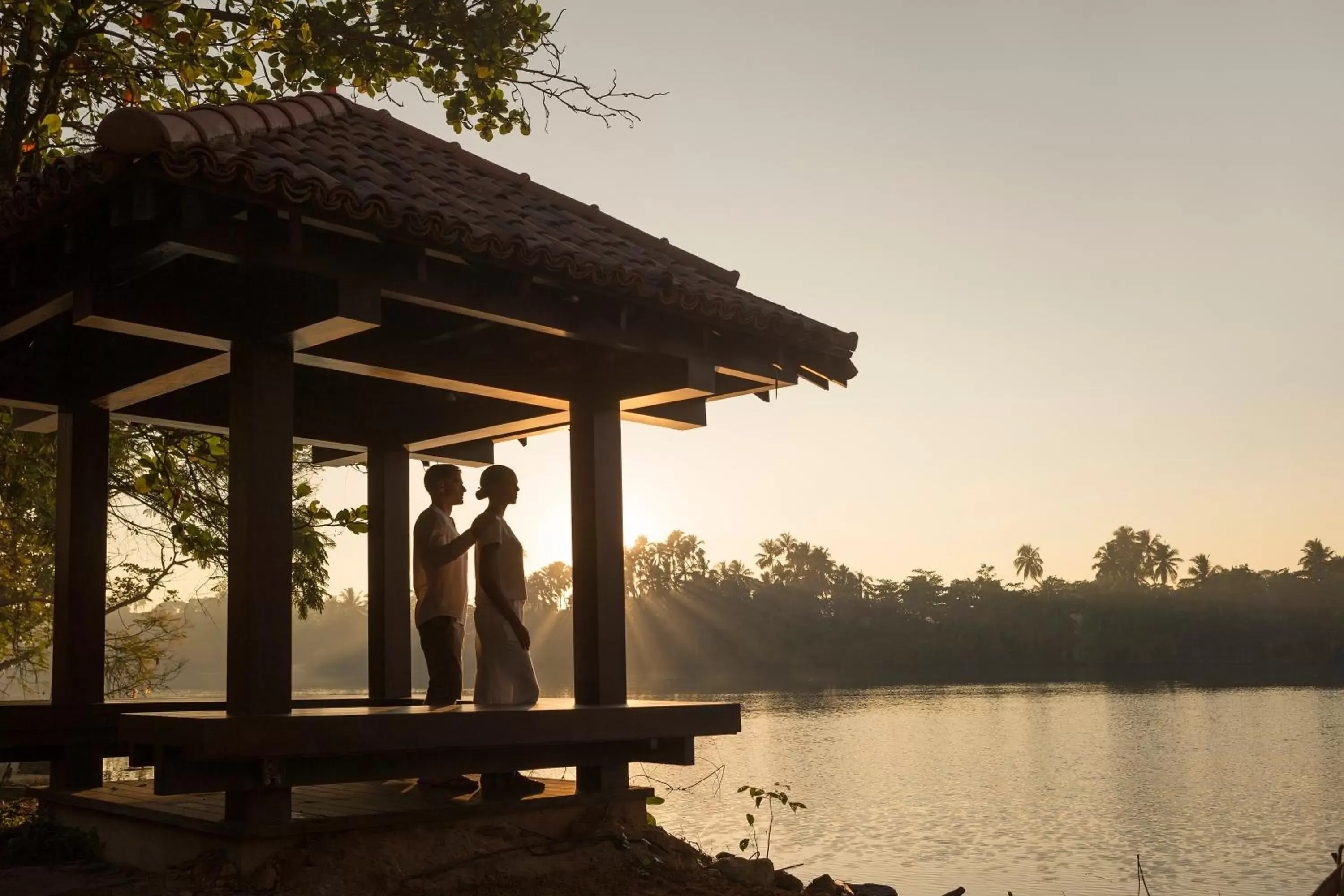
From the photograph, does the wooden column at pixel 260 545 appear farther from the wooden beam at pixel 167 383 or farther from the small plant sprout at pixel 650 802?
the small plant sprout at pixel 650 802

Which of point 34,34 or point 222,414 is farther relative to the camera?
point 34,34

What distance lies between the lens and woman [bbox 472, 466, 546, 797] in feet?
21.4

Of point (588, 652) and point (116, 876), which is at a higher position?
point (588, 652)

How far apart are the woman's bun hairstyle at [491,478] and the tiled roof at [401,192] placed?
4.07 ft

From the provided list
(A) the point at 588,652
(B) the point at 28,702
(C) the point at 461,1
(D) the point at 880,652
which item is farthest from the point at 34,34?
(D) the point at 880,652

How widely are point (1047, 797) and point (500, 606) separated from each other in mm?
23993

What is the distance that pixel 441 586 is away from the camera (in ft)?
22.8

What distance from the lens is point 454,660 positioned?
7.13 metres

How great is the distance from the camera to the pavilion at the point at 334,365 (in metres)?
4.97

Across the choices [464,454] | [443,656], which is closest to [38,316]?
[443,656]

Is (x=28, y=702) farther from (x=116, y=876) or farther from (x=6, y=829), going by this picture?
(x=116, y=876)

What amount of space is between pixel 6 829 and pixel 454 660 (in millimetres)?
2438

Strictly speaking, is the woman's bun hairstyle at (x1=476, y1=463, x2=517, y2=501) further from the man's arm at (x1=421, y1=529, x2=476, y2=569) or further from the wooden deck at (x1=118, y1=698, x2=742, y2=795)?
the wooden deck at (x1=118, y1=698, x2=742, y2=795)

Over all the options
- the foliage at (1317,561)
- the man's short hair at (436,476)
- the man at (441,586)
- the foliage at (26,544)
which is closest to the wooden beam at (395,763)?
the man at (441,586)
